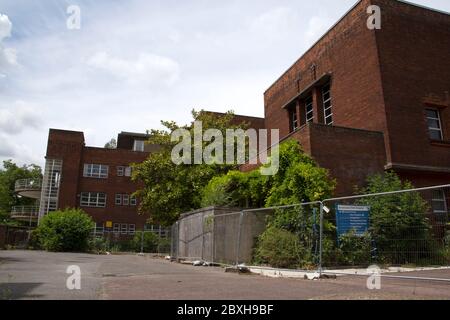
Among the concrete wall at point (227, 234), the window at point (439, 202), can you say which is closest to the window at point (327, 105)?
the concrete wall at point (227, 234)

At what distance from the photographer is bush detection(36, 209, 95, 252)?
32188mm

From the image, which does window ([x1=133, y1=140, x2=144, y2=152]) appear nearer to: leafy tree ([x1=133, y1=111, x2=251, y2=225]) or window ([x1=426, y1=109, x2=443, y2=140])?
leafy tree ([x1=133, y1=111, x2=251, y2=225])

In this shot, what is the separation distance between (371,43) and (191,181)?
12.5m

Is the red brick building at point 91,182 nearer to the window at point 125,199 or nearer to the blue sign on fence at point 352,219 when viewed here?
the window at point 125,199

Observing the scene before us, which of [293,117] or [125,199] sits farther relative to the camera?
[125,199]

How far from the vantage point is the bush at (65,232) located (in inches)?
1267

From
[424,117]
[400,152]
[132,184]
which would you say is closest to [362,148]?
[400,152]

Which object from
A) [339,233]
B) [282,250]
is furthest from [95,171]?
[339,233]

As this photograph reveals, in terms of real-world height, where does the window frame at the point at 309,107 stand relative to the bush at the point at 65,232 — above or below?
above

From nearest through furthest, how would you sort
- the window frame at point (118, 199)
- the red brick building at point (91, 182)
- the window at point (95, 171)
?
the red brick building at point (91, 182) → the window at point (95, 171) → the window frame at point (118, 199)

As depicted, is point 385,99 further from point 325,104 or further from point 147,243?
point 147,243

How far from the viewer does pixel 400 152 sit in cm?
1744

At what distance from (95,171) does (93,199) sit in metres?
3.12

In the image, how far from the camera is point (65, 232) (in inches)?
1277
